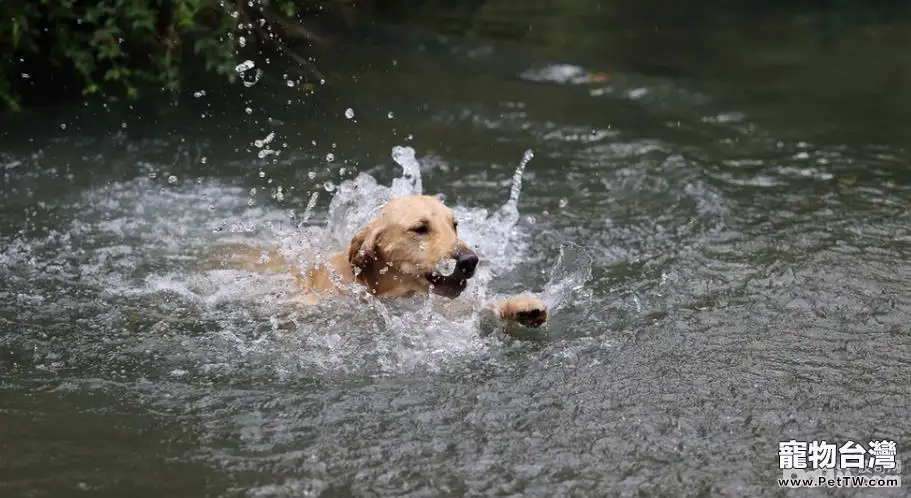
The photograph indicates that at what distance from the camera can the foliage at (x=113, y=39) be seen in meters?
7.54

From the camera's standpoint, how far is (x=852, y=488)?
380 centimetres

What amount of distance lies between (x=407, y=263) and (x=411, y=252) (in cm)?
7

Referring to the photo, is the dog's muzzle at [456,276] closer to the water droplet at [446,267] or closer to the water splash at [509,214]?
the water droplet at [446,267]

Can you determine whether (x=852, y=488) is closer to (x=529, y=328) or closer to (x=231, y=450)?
(x=529, y=328)

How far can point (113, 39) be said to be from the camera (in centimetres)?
773

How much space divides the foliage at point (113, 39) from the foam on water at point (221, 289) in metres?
1.19

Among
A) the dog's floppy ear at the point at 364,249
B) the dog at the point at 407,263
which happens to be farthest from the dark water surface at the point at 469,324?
the dog's floppy ear at the point at 364,249

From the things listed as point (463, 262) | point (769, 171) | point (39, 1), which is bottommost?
point (769, 171)

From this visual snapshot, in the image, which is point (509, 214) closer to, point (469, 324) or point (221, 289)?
point (469, 324)

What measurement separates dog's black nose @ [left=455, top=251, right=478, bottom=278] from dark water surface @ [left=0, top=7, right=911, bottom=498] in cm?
36

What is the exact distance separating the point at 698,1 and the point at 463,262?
9.65 meters

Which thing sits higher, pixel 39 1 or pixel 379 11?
pixel 39 1

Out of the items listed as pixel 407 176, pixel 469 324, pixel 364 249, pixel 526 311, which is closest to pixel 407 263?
pixel 364 249

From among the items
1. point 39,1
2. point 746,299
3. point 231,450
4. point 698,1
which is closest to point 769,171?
point 746,299
